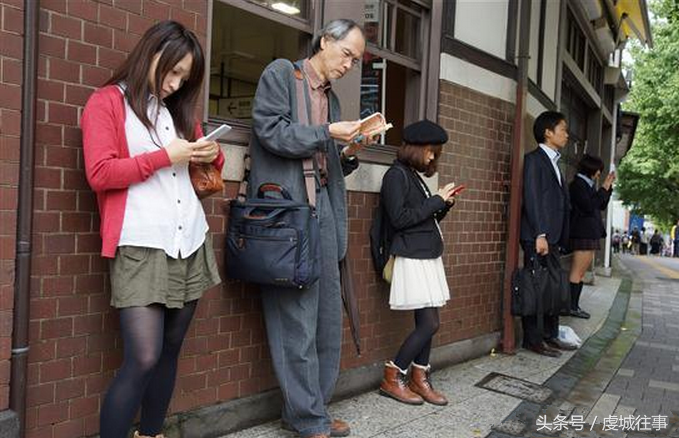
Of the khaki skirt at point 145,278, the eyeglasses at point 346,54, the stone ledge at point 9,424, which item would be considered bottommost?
the stone ledge at point 9,424

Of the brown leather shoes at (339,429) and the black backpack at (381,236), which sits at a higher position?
the black backpack at (381,236)

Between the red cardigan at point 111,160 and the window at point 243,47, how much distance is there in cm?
94

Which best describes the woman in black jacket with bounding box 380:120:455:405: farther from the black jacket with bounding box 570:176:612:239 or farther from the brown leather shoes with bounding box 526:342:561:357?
the black jacket with bounding box 570:176:612:239

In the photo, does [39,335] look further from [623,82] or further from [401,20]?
[623,82]

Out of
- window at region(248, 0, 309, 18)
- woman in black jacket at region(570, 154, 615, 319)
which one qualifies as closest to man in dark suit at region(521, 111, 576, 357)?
woman in black jacket at region(570, 154, 615, 319)

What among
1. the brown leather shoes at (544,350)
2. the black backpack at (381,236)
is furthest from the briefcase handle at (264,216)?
the brown leather shoes at (544,350)

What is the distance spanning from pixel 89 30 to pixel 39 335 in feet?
4.10

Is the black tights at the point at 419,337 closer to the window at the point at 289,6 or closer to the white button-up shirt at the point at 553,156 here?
the window at the point at 289,6

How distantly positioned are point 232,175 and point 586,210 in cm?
529

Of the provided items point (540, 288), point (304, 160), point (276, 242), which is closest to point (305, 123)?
point (304, 160)

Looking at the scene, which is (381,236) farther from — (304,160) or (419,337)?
(304,160)

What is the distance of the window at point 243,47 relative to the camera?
351 cm

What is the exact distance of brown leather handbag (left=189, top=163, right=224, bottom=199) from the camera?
8.75 feet

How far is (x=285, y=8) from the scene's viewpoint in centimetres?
→ 366
